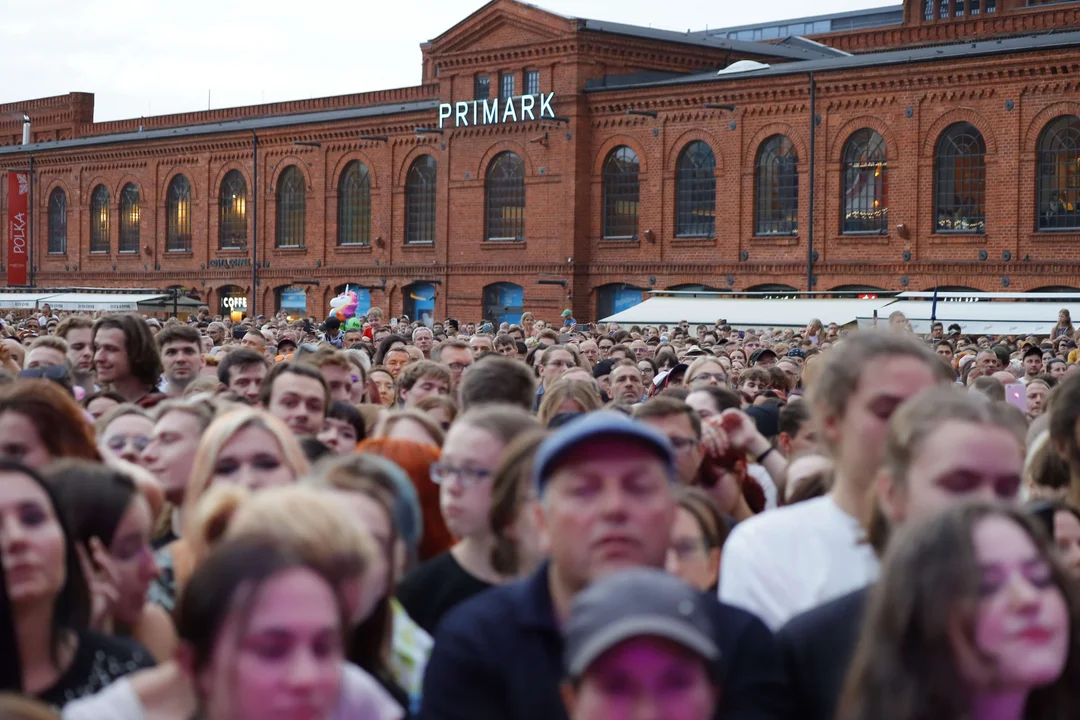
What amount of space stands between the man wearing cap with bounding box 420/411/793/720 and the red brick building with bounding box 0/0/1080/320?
38.1m

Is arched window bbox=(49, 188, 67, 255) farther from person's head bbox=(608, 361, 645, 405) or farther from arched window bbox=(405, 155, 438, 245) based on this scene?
person's head bbox=(608, 361, 645, 405)

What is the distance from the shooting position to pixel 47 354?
10.5 m

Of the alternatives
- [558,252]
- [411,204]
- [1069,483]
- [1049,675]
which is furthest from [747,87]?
[1049,675]

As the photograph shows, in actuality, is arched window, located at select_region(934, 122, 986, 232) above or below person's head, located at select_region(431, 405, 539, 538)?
above

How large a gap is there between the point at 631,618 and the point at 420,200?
53.0 metres

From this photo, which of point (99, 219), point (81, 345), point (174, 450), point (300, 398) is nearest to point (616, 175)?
point (99, 219)

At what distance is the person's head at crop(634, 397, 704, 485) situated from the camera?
736 centimetres

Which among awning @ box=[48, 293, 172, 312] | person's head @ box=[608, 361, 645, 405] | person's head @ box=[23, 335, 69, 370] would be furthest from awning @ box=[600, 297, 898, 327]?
person's head @ box=[23, 335, 69, 370]

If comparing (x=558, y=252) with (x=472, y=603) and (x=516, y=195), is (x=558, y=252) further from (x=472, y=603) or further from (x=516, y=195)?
(x=472, y=603)

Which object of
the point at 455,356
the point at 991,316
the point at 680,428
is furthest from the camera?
the point at 991,316

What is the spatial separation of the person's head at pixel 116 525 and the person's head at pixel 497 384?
3.53 metres

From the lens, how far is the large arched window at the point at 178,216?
64.2 meters

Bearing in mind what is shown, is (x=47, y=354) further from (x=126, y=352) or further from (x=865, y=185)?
(x=865, y=185)

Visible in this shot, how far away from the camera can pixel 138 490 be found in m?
5.10
